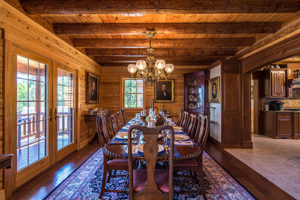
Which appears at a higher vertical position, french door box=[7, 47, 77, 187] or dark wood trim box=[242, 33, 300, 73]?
dark wood trim box=[242, 33, 300, 73]

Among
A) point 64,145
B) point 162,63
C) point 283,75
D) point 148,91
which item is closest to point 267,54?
point 162,63

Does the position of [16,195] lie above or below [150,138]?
below

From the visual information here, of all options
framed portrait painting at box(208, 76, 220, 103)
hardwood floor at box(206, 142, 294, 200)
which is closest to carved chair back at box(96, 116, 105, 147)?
hardwood floor at box(206, 142, 294, 200)

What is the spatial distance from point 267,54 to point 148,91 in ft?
12.6

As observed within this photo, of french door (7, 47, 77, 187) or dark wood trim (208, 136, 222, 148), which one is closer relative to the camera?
french door (7, 47, 77, 187)

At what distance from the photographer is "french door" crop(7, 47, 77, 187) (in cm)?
235

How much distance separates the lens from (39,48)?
2.75 meters

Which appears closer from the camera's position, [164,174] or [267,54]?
[164,174]

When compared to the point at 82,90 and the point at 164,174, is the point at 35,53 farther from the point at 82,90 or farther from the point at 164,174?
the point at 164,174

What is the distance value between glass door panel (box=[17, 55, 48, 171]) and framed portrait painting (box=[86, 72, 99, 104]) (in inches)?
70.1

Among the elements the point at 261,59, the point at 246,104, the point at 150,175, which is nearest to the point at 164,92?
the point at 246,104

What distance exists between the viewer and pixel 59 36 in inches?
129

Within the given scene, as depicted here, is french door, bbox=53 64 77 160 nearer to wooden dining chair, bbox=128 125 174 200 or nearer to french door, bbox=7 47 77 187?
french door, bbox=7 47 77 187

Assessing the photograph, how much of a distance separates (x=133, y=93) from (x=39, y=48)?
3724 mm
